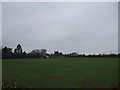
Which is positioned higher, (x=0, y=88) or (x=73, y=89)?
(x=0, y=88)

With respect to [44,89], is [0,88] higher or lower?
higher

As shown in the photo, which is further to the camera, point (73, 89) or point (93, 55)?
point (93, 55)

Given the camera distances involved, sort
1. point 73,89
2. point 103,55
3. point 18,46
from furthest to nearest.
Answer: point 103,55 < point 18,46 < point 73,89

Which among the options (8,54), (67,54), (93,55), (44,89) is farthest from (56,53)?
(44,89)

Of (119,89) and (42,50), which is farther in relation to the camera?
(42,50)

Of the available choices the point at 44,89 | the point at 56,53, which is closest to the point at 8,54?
the point at 56,53

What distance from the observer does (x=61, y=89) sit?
8.98m

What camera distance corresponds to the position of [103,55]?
92.2 metres

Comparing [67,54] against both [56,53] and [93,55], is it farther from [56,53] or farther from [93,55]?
[93,55]

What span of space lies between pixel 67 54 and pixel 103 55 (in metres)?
20.5

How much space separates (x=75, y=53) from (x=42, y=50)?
1892cm

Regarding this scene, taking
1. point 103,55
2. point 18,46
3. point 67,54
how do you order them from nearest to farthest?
point 18,46 → point 103,55 → point 67,54

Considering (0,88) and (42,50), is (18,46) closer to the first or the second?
(42,50)

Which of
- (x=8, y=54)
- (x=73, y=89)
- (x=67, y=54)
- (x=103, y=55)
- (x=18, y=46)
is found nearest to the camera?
(x=73, y=89)
